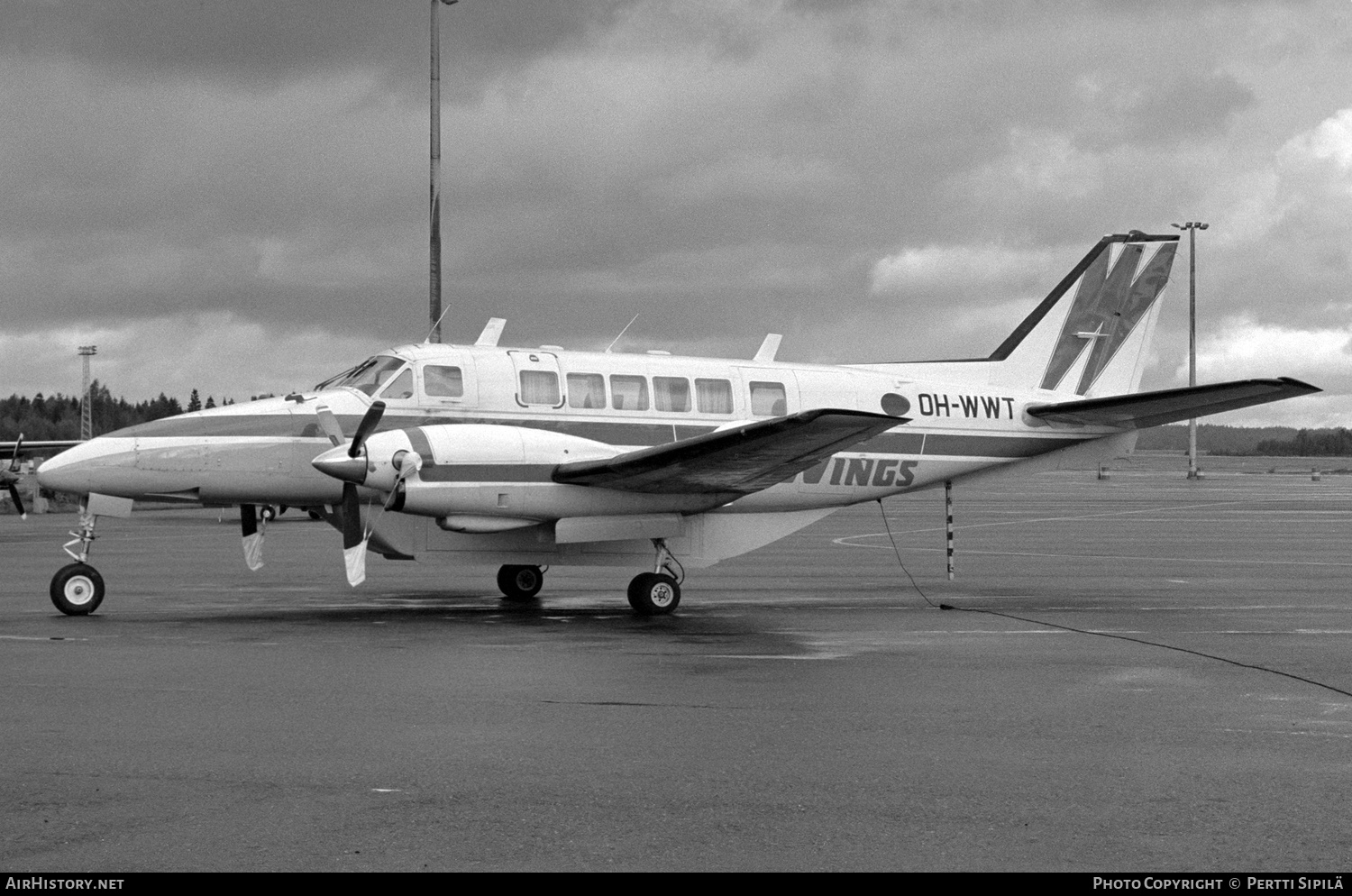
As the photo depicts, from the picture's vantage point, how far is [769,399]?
19.1m

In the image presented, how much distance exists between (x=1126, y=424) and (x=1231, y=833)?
15055 millimetres

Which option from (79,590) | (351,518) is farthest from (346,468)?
(79,590)

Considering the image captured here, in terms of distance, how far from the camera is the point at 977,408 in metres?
20.5

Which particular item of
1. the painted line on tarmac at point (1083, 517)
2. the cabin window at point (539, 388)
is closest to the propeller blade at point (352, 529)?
the cabin window at point (539, 388)

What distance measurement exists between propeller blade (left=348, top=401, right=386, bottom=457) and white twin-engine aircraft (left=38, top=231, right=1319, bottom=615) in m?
0.03

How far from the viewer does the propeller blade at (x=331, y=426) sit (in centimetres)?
1650

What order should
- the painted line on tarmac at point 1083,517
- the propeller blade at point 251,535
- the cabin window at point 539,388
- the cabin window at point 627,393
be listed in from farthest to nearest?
the painted line on tarmac at point 1083,517
the cabin window at point 627,393
the cabin window at point 539,388
the propeller blade at point 251,535

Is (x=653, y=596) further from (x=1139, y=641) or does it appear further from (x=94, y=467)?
(x=94, y=467)

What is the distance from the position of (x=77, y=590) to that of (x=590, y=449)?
239 inches

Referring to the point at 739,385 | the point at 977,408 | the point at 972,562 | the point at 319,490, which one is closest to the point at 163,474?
the point at 319,490

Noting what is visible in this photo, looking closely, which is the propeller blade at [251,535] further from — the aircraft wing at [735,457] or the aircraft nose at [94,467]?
the aircraft wing at [735,457]

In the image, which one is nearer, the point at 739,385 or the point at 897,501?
the point at 739,385

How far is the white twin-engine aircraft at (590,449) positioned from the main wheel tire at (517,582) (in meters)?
0.02
